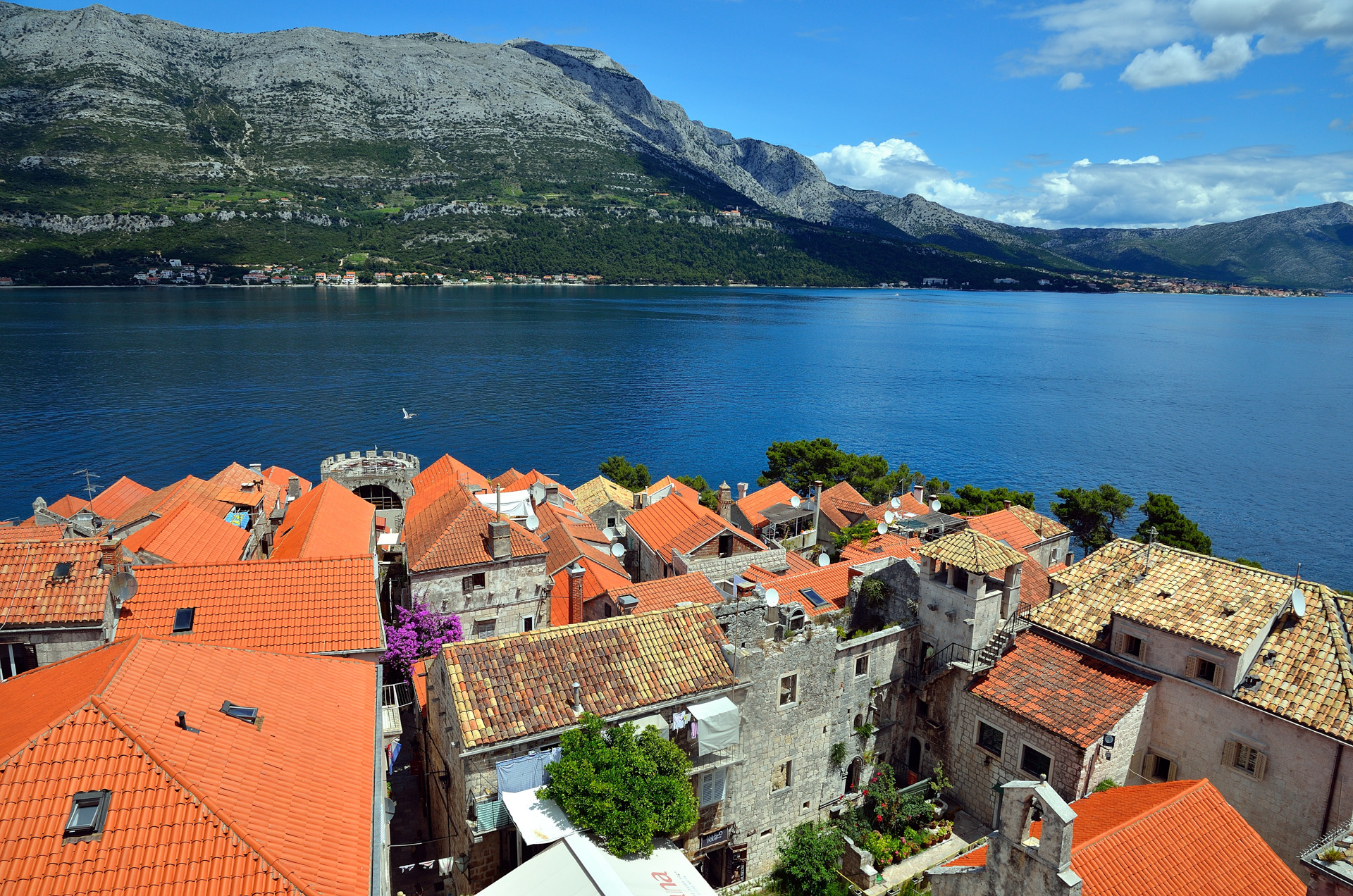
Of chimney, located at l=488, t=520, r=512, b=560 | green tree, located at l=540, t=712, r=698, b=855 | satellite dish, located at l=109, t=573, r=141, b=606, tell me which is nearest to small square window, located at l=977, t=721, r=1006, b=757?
green tree, located at l=540, t=712, r=698, b=855

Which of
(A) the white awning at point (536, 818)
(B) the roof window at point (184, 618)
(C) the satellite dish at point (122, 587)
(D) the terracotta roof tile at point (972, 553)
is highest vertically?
(D) the terracotta roof tile at point (972, 553)

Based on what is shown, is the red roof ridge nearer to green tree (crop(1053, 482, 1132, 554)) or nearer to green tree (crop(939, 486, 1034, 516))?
green tree (crop(939, 486, 1034, 516))

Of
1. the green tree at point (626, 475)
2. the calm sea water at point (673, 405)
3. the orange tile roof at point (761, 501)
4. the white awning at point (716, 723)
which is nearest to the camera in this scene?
the white awning at point (716, 723)

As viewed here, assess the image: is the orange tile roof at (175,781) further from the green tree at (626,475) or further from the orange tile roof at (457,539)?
the green tree at (626,475)

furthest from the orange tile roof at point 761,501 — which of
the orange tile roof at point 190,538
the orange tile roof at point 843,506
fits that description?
the orange tile roof at point 190,538

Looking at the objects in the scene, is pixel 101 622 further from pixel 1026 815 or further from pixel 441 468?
pixel 441 468

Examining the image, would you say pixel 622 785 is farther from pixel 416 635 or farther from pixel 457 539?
pixel 457 539
